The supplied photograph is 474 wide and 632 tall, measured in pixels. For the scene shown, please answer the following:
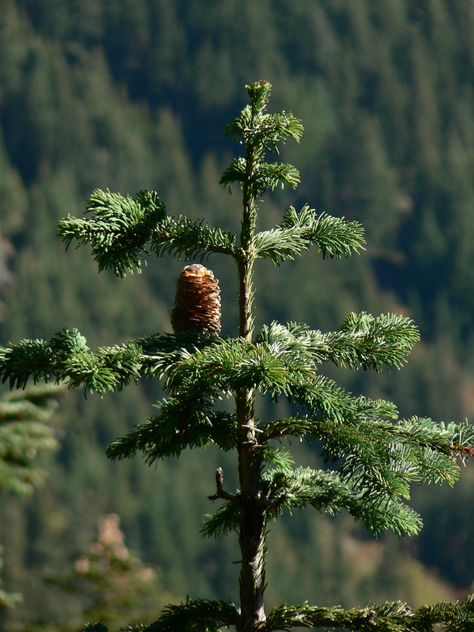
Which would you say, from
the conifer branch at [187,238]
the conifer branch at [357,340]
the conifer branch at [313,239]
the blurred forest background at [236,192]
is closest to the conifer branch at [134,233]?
the conifer branch at [187,238]

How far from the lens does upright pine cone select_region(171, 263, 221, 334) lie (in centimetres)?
460

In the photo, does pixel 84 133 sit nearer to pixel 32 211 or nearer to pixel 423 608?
pixel 32 211

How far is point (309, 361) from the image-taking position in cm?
428

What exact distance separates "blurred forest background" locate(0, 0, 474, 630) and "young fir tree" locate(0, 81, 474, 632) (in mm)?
117939

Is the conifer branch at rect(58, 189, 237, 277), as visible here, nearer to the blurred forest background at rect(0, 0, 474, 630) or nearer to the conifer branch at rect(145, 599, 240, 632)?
the conifer branch at rect(145, 599, 240, 632)

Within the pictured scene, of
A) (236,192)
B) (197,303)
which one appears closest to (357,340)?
(197,303)

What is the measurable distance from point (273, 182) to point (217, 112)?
7076 inches

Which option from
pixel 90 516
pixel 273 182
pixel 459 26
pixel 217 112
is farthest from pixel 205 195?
pixel 273 182

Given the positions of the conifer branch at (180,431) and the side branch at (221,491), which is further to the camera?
the conifer branch at (180,431)

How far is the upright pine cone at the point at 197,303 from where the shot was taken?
4602 mm

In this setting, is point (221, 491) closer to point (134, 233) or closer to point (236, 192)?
point (134, 233)

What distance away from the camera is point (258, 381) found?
155 inches

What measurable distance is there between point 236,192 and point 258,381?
149571 mm

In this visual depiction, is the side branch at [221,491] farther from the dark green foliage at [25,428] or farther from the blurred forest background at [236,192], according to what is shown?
Answer: the blurred forest background at [236,192]
